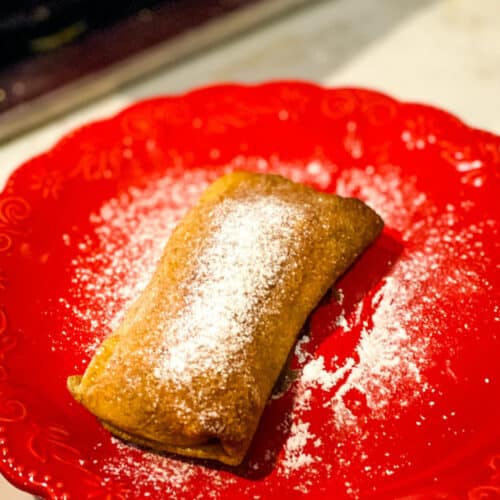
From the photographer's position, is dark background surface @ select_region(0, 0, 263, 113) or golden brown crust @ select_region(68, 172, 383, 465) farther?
dark background surface @ select_region(0, 0, 263, 113)

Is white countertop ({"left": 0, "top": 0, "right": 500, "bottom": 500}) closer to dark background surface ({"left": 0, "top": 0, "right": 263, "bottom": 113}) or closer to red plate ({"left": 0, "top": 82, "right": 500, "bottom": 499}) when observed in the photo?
dark background surface ({"left": 0, "top": 0, "right": 263, "bottom": 113})

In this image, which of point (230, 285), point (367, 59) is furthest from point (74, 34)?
point (230, 285)

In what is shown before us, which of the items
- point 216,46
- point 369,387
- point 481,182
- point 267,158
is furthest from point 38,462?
point 216,46

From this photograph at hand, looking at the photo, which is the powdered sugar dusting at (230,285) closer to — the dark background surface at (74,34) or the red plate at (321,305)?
the red plate at (321,305)

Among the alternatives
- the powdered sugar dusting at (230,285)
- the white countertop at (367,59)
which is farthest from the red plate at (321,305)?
the white countertop at (367,59)

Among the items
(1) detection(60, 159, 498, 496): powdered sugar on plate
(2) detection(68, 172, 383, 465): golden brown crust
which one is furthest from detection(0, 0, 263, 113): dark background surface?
(2) detection(68, 172, 383, 465): golden brown crust

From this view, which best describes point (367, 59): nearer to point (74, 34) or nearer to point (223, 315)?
point (74, 34)
